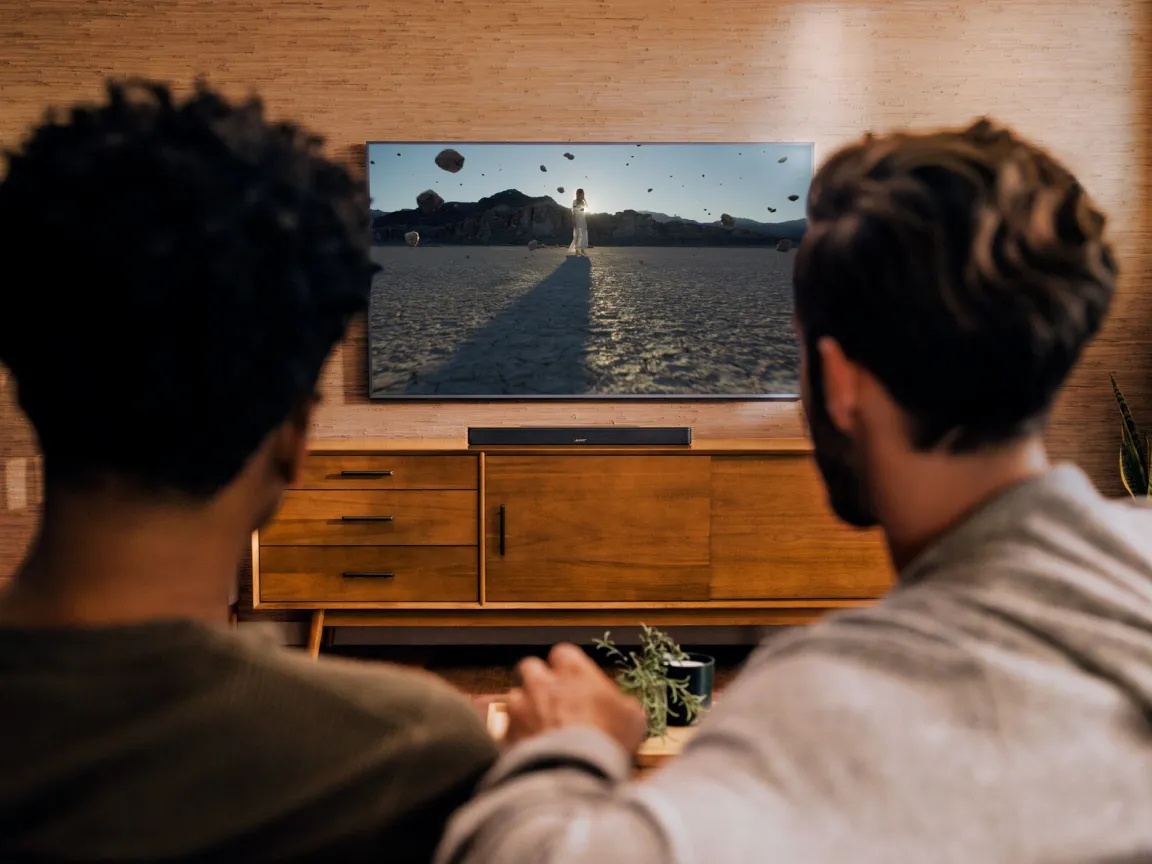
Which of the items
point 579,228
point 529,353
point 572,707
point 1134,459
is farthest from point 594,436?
point 572,707

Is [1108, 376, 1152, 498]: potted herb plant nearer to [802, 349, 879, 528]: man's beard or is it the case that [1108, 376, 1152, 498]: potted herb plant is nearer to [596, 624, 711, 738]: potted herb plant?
[596, 624, 711, 738]: potted herb plant

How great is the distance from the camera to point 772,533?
3.76 meters

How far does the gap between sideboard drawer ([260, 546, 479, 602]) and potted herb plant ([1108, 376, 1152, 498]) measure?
2424mm

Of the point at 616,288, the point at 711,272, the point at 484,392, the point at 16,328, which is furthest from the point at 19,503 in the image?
the point at 16,328

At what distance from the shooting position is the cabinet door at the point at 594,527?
373 cm

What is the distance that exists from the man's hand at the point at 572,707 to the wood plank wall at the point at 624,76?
338 centimetres

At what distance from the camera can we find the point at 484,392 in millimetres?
4133

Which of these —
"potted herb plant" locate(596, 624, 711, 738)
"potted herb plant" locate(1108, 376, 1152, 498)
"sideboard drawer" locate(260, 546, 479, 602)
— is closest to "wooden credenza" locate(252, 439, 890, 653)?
"sideboard drawer" locate(260, 546, 479, 602)

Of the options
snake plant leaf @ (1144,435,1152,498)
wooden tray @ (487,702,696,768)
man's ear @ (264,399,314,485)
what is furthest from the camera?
snake plant leaf @ (1144,435,1152,498)

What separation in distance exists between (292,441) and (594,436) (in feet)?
10.1

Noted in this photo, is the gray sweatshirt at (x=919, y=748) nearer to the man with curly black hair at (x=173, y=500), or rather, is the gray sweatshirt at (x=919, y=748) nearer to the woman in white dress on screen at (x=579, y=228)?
the man with curly black hair at (x=173, y=500)

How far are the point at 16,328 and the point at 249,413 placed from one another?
0.14 metres

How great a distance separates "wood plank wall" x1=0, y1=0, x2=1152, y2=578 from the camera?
4.07 m

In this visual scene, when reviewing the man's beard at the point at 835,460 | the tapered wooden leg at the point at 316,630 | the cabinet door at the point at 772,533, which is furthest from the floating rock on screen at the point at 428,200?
the man's beard at the point at 835,460
